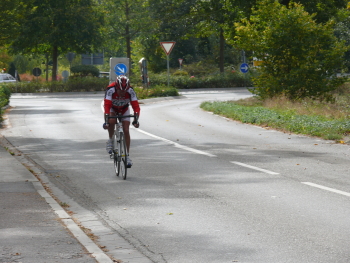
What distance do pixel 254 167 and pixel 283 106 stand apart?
12.3 metres

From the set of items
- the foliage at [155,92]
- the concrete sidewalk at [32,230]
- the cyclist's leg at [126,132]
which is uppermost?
the cyclist's leg at [126,132]

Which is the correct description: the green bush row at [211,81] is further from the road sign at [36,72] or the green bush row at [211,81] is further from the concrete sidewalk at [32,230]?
the concrete sidewalk at [32,230]

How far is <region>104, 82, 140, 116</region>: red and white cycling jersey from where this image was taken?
34.0 feet

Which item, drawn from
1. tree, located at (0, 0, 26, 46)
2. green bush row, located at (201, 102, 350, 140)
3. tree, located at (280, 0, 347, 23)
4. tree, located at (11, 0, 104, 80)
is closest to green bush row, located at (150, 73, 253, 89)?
tree, located at (11, 0, 104, 80)

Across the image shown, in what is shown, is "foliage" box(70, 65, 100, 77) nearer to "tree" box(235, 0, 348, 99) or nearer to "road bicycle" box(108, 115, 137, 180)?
"tree" box(235, 0, 348, 99)

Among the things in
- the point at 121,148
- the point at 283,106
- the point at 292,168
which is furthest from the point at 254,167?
the point at 283,106

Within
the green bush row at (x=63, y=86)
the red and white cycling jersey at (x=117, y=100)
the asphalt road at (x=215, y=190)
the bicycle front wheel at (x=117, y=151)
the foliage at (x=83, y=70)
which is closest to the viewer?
the asphalt road at (x=215, y=190)

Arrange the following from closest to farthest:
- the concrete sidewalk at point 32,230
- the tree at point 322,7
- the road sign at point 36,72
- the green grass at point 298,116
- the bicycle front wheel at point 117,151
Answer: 1. the concrete sidewalk at point 32,230
2. the bicycle front wheel at point 117,151
3. the green grass at point 298,116
4. the tree at point 322,7
5. the road sign at point 36,72

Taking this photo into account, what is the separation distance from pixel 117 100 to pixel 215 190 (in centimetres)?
229

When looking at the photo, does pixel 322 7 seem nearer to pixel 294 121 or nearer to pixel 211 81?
pixel 211 81

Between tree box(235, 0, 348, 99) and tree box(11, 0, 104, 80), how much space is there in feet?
102

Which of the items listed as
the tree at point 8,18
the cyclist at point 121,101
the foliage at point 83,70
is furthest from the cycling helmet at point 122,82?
the foliage at point 83,70

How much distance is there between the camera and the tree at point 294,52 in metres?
24.8

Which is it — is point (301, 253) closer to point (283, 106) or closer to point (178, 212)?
point (178, 212)
